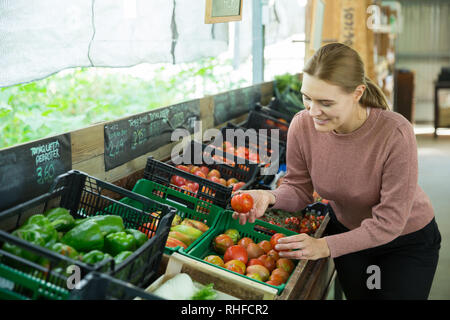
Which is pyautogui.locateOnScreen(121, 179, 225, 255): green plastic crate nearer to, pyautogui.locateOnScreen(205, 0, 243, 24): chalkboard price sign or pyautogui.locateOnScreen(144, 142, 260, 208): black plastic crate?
pyautogui.locateOnScreen(144, 142, 260, 208): black plastic crate

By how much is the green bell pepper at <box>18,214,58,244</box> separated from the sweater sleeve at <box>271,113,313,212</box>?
106cm

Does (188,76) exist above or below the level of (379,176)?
above

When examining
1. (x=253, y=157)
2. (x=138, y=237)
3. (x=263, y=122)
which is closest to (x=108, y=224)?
(x=138, y=237)

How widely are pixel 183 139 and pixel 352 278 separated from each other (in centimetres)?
151

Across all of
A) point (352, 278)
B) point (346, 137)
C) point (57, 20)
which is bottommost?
point (352, 278)

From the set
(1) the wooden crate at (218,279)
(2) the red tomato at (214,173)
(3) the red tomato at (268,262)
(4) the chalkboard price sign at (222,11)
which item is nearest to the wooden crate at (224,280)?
(1) the wooden crate at (218,279)

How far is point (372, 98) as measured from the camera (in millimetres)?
1922

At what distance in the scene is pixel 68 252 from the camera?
1.32m

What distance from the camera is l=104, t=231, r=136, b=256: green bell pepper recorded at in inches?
58.6

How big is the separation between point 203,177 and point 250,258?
2.60ft

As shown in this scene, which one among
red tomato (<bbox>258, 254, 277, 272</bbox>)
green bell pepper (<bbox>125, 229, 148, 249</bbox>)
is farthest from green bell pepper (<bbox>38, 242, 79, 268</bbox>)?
red tomato (<bbox>258, 254, 277, 272</bbox>)

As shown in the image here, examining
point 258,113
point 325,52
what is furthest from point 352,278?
point 258,113

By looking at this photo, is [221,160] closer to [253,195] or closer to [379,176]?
[253,195]

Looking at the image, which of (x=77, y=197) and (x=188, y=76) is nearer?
(x=77, y=197)
